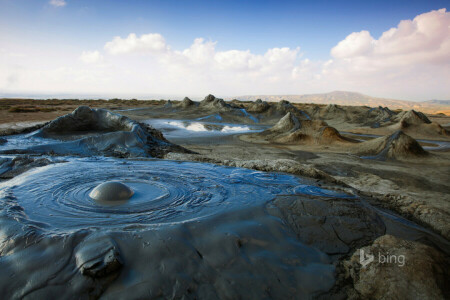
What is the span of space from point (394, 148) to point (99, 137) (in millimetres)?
9474

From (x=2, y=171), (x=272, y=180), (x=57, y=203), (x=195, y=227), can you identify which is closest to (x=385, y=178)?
(x=272, y=180)

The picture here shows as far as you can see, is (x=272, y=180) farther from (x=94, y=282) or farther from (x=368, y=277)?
(x=94, y=282)

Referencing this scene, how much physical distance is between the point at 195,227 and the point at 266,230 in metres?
0.67

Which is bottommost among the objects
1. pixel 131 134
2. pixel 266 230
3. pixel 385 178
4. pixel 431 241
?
pixel 385 178

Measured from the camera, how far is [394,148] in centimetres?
911

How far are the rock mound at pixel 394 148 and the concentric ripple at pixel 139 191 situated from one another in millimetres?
6786

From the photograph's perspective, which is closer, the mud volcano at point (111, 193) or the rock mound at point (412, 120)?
the mud volcano at point (111, 193)

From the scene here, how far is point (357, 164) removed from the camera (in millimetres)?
7980


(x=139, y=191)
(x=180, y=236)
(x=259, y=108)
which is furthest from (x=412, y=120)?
(x=180, y=236)

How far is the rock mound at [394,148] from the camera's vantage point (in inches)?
351

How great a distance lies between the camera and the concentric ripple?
258 centimetres

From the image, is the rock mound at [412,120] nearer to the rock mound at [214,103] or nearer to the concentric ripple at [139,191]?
the rock mound at [214,103]

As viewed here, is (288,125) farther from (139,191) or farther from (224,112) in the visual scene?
(139,191)

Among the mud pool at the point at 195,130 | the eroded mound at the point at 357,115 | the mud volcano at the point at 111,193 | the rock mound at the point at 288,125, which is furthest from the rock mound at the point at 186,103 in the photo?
the mud volcano at the point at 111,193
